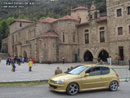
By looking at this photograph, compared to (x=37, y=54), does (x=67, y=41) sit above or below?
above

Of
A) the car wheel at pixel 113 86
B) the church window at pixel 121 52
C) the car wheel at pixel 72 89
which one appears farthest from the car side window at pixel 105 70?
the church window at pixel 121 52

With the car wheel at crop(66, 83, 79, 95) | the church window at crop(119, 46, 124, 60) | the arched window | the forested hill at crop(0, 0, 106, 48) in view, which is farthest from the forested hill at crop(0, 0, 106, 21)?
the car wheel at crop(66, 83, 79, 95)

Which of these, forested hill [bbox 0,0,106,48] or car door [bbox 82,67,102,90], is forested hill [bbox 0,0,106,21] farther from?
car door [bbox 82,67,102,90]

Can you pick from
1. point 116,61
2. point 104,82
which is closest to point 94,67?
point 104,82

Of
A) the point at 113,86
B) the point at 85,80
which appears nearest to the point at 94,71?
the point at 85,80

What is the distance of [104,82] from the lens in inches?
365

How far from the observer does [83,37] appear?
3584 cm

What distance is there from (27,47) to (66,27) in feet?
38.5

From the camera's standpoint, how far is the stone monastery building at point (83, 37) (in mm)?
27453

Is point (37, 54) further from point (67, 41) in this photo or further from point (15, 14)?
point (15, 14)

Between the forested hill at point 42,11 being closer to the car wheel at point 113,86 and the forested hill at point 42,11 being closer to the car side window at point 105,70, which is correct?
the car side window at point 105,70

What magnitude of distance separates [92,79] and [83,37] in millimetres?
27298

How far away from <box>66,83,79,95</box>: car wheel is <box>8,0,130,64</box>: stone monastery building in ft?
64.8

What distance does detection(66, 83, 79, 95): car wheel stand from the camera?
27.5 feet
